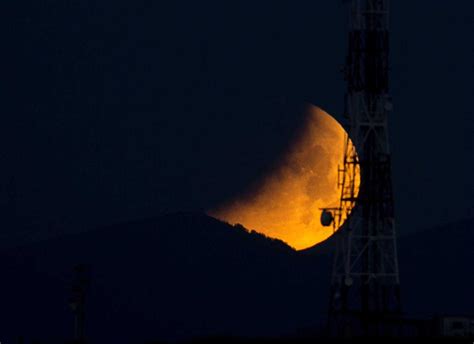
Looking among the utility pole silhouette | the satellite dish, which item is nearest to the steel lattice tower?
the satellite dish

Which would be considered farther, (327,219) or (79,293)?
(327,219)

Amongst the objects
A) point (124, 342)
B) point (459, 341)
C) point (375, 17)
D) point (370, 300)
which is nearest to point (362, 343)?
point (459, 341)

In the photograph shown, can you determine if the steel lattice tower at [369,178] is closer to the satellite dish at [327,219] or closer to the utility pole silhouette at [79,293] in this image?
the satellite dish at [327,219]

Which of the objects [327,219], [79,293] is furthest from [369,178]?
[79,293]

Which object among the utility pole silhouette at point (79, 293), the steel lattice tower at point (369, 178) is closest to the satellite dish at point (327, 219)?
the steel lattice tower at point (369, 178)

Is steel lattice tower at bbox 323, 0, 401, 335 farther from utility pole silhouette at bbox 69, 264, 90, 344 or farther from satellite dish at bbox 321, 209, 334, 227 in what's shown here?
utility pole silhouette at bbox 69, 264, 90, 344

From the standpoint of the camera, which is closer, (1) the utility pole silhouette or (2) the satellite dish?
(1) the utility pole silhouette

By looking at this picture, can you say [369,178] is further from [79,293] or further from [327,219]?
[79,293]

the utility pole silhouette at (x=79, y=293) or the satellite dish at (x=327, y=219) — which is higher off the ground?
the satellite dish at (x=327, y=219)

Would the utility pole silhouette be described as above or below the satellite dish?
below
